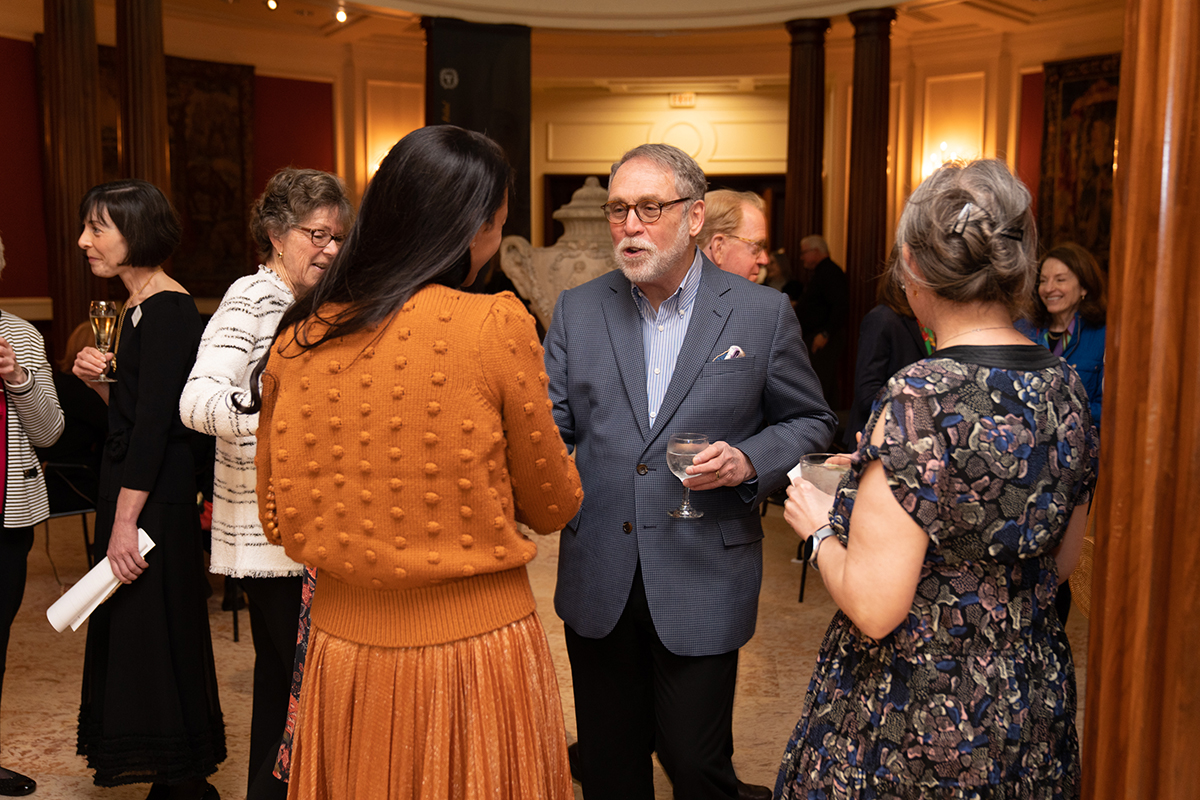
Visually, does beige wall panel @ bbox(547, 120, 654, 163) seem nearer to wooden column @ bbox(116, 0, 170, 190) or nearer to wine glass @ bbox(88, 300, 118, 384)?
wooden column @ bbox(116, 0, 170, 190)

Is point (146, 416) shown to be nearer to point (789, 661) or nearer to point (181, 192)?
point (789, 661)

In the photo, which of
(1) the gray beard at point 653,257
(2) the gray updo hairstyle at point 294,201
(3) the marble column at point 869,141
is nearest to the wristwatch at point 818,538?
(1) the gray beard at point 653,257

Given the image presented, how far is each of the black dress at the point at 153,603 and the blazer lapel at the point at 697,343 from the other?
1.23 meters

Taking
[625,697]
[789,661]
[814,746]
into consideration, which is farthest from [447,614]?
[789,661]

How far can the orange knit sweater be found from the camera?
1468 mm

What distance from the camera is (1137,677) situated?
1179 millimetres

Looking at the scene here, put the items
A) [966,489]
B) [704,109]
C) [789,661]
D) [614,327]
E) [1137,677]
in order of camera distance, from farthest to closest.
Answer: [704,109] → [789,661] → [614,327] → [966,489] → [1137,677]

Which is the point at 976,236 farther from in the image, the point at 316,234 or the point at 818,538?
the point at 316,234

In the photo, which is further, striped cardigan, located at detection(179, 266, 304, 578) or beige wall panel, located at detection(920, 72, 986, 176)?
beige wall panel, located at detection(920, 72, 986, 176)

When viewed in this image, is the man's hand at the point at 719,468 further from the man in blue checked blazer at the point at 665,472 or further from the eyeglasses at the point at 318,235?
the eyeglasses at the point at 318,235

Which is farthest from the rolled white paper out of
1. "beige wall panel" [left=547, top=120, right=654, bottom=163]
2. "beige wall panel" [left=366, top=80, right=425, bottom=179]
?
"beige wall panel" [left=547, top=120, right=654, bottom=163]

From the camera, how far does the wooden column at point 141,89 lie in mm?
7715

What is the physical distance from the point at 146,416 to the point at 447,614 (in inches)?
51.6

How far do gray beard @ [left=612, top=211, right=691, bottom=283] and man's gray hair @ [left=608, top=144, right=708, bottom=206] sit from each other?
65mm
